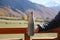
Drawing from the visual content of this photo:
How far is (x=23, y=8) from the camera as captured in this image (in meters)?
2.03

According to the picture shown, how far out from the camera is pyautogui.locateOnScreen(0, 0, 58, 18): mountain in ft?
6.47

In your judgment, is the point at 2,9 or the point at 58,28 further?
the point at 2,9

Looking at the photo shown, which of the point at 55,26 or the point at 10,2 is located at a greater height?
the point at 10,2

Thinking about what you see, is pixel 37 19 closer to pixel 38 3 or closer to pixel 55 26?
pixel 38 3

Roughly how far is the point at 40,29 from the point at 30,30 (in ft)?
0.49

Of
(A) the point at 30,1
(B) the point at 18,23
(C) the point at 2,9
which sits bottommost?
(B) the point at 18,23

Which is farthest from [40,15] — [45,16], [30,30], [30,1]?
[30,30]

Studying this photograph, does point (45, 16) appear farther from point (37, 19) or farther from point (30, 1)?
point (30, 1)

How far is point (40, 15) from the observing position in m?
2.08

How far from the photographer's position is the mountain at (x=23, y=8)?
197 cm

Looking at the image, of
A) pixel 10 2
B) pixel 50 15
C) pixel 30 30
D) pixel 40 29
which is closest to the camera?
pixel 30 30

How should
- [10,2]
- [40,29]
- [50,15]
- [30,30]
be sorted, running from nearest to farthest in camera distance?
[30,30] < [40,29] < [10,2] < [50,15]

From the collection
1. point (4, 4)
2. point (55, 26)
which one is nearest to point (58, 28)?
point (55, 26)

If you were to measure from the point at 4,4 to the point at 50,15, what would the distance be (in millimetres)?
757
